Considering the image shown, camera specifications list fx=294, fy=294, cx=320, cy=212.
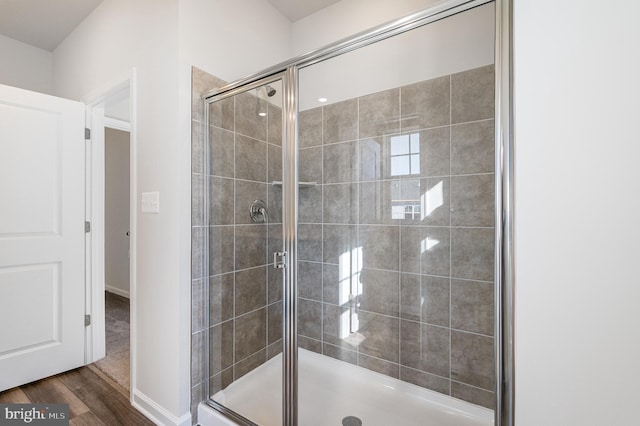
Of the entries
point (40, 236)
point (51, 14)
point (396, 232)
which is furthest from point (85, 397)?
point (51, 14)

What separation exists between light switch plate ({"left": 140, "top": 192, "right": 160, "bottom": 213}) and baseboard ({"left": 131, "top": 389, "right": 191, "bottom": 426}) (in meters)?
1.11

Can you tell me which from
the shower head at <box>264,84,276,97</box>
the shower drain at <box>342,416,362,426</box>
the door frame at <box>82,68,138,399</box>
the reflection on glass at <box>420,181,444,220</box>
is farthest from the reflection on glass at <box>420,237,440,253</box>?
the door frame at <box>82,68,138,399</box>

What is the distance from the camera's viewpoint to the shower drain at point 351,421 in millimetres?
1454

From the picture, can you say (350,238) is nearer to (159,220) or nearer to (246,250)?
(246,250)

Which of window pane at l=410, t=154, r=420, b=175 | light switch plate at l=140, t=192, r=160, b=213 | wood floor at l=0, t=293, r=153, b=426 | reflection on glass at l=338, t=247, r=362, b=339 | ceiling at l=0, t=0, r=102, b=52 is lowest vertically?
wood floor at l=0, t=293, r=153, b=426

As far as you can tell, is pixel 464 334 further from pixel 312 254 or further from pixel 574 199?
pixel 574 199

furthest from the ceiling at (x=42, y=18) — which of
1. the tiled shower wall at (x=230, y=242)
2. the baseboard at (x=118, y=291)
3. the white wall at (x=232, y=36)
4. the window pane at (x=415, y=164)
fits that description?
the baseboard at (x=118, y=291)

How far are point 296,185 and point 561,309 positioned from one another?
1.06 metres

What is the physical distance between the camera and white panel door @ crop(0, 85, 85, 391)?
194 centimetres

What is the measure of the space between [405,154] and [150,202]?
1.46 meters

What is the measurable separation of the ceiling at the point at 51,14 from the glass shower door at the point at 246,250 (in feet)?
3.78

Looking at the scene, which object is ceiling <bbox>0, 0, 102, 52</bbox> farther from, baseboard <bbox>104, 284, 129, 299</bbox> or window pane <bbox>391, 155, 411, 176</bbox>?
baseboard <bbox>104, 284, 129, 299</bbox>

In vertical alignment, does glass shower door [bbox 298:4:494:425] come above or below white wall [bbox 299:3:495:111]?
below

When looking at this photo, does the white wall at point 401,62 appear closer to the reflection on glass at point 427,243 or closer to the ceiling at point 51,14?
the reflection on glass at point 427,243
